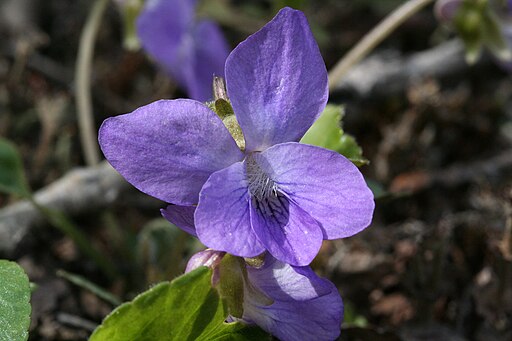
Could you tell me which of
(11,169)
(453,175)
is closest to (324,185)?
(11,169)

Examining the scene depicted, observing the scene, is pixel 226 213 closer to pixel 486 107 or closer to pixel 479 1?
pixel 479 1

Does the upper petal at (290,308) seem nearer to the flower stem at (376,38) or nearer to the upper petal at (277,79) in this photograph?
the upper petal at (277,79)

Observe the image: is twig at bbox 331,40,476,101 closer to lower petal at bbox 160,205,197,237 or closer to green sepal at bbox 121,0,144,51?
green sepal at bbox 121,0,144,51

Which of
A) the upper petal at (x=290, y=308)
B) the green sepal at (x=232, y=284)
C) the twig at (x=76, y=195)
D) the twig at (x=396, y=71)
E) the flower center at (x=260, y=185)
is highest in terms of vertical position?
the flower center at (x=260, y=185)

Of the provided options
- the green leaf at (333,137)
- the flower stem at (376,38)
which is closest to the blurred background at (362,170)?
the green leaf at (333,137)

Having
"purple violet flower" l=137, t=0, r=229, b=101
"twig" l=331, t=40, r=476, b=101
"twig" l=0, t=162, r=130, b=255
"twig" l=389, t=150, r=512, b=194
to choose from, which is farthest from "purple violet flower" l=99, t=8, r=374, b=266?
"twig" l=331, t=40, r=476, b=101

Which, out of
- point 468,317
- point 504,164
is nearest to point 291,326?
point 468,317
